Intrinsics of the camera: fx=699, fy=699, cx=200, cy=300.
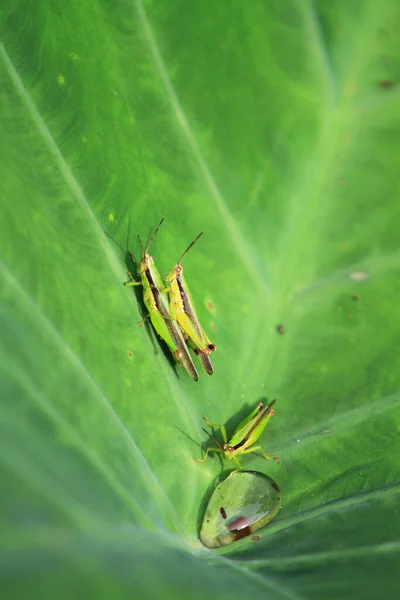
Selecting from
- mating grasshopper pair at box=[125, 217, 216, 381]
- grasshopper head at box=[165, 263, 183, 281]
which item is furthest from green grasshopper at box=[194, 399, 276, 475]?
grasshopper head at box=[165, 263, 183, 281]

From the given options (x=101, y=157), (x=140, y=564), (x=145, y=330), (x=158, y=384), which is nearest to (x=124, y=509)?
(x=140, y=564)

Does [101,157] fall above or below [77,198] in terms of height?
above

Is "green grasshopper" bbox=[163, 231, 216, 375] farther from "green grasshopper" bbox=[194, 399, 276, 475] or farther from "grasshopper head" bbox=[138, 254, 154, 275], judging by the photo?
"green grasshopper" bbox=[194, 399, 276, 475]

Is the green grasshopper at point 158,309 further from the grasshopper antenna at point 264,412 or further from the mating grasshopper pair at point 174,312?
the grasshopper antenna at point 264,412

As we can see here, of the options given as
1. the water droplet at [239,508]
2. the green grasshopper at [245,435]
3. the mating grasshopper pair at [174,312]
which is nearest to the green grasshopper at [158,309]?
the mating grasshopper pair at [174,312]

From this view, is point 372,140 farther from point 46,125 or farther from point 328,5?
point 46,125

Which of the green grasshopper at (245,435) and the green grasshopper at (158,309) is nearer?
the green grasshopper at (245,435)

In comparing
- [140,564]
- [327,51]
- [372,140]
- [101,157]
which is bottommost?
[140,564]
